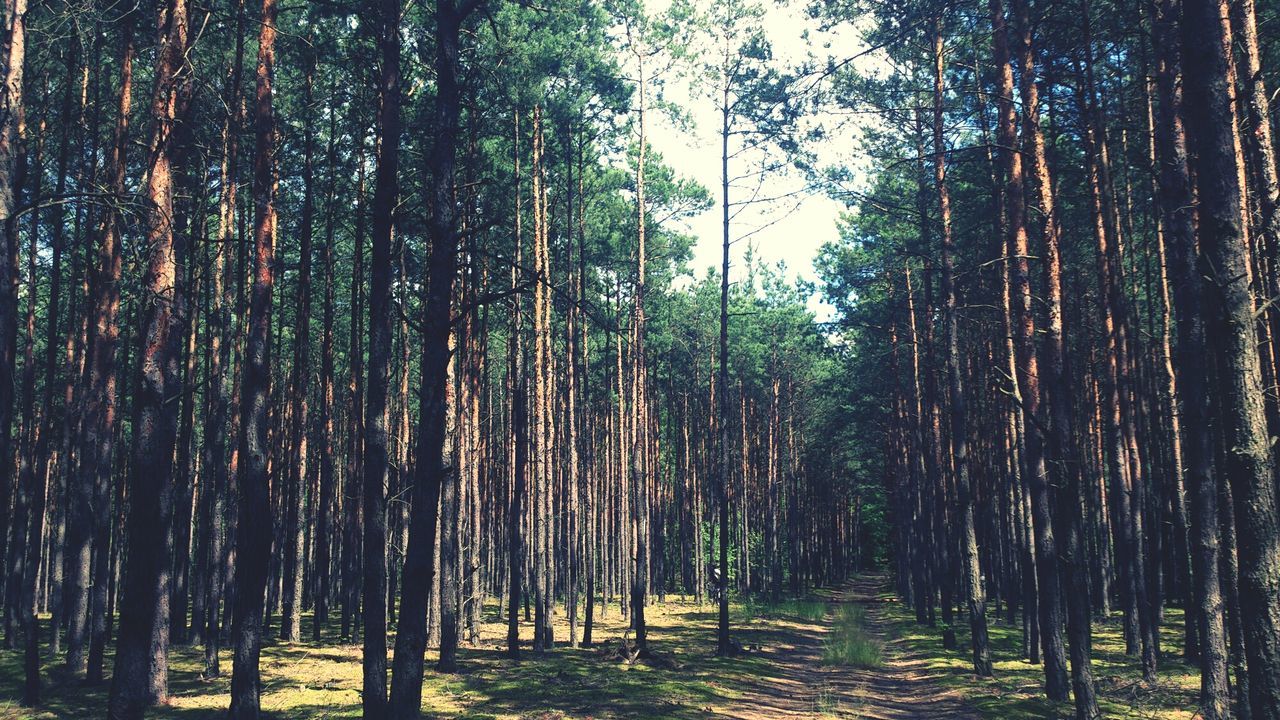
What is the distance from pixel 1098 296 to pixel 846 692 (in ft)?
41.0

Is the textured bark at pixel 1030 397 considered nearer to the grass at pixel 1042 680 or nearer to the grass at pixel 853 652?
the grass at pixel 1042 680

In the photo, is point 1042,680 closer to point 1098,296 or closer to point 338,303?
point 1098,296

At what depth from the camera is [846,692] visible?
1611cm

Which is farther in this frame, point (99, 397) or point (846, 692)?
point (99, 397)

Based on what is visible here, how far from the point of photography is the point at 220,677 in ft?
56.7

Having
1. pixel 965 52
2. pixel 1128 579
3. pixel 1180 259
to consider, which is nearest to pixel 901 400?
pixel 965 52

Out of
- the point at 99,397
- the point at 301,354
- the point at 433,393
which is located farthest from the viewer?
the point at 301,354

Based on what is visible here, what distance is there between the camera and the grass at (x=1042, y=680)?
1316 centimetres

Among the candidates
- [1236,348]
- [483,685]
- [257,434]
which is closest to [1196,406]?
[1236,348]

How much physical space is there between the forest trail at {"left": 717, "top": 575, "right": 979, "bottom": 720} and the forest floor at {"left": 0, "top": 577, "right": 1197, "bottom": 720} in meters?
0.04

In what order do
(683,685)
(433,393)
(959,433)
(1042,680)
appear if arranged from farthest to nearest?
(959,433), (1042,680), (683,685), (433,393)

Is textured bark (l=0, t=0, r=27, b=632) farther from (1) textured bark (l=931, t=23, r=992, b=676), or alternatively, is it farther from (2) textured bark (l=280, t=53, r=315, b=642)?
(1) textured bark (l=931, t=23, r=992, b=676)

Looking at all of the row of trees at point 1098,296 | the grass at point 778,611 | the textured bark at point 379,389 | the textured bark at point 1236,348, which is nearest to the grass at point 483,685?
the textured bark at point 379,389

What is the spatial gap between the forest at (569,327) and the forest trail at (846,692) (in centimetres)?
19
